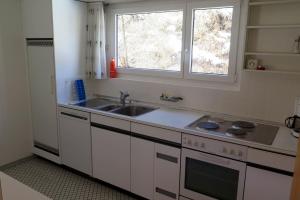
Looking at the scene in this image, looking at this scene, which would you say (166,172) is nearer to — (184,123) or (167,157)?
(167,157)

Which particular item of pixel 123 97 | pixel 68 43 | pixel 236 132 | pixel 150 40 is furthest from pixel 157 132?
pixel 68 43

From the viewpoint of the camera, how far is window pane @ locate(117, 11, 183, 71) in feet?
9.34

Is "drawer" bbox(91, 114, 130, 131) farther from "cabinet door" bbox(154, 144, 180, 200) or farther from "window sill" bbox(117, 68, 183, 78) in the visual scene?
"window sill" bbox(117, 68, 183, 78)

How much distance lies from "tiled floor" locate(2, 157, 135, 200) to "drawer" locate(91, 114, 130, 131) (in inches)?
30.4

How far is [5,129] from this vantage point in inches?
123

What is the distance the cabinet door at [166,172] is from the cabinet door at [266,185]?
601mm

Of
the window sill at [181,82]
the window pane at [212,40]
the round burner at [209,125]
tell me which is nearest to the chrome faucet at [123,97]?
the window sill at [181,82]

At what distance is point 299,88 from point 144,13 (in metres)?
1.87

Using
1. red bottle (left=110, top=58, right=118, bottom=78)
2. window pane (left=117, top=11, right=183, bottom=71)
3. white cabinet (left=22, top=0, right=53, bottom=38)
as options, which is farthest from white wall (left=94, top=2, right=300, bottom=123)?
A: white cabinet (left=22, top=0, right=53, bottom=38)

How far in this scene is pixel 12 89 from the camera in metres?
3.15

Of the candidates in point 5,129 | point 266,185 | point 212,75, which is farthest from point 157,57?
point 5,129

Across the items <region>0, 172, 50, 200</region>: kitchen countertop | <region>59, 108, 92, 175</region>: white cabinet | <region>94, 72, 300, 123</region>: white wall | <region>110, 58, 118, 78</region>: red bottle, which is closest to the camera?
<region>0, 172, 50, 200</region>: kitchen countertop

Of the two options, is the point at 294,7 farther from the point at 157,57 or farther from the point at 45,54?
the point at 45,54

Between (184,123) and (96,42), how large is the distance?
1634 millimetres
